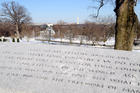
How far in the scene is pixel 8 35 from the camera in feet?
119

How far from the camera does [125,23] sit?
457cm

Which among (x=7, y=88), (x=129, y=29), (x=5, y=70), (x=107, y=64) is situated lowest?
(x=7, y=88)

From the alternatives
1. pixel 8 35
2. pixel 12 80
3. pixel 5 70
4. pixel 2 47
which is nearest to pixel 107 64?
pixel 12 80

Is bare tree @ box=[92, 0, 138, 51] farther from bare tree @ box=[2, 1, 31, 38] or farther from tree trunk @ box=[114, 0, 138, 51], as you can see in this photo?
bare tree @ box=[2, 1, 31, 38]

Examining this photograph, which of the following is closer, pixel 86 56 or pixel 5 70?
pixel 86 56

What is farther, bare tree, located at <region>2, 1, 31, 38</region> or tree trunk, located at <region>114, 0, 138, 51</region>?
bare tree, located at <region>2, 1, 31, 38</region>

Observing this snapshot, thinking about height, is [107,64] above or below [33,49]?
below

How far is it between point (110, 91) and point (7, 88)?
2.15 meters

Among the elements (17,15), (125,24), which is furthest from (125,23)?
(17,15)

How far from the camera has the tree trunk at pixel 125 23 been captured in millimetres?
4566

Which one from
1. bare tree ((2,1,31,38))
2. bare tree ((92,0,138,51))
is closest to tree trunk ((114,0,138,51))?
bare tree ((92,0,138,51))

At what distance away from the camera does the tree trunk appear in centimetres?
457

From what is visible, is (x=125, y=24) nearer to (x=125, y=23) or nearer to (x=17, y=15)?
(x=125, y=23)

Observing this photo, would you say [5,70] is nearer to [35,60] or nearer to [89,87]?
[35,60]
